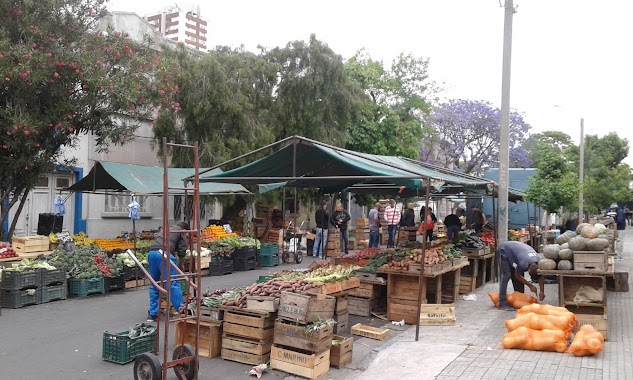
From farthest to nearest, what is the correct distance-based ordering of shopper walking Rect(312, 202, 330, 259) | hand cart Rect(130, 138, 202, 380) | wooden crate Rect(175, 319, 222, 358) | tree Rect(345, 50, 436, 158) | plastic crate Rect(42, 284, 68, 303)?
1. tree Rect(345, 50, 436, 158)
2. shopper walking Rect(312, 202, 330, 259)
3. plastic crate Rect(42, 284, 68, 303)
4. wooden crate Rect(175, 319, 222, 358)
5. hand cart Rect(130, 138, 202, 380)

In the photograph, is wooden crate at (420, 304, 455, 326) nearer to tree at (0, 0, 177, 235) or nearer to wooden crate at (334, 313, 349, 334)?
wooden crate at (334, 313, 349, 334)

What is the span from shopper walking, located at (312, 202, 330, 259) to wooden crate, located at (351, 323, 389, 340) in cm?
1091

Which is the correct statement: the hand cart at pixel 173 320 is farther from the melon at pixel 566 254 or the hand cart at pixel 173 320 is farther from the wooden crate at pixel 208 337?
the melon at pixel 566 254

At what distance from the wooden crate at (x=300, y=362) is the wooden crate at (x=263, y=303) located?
485mm

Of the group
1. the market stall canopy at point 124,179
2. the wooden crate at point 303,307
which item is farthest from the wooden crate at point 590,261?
the market stall canopy at point 124,179

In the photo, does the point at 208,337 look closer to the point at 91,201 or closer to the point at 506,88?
the point at 506,88

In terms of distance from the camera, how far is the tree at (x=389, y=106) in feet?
92.2

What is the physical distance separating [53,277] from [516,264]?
9169 mm

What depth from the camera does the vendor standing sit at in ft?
33.6

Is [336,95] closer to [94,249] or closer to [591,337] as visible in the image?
[94,249]

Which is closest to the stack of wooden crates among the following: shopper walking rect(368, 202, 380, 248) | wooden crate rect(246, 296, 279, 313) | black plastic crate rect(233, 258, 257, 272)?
wooden crate rect(246, 296, 279, 313)

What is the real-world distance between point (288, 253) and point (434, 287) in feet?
29.0

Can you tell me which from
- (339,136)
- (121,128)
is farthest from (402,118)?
(121,128)

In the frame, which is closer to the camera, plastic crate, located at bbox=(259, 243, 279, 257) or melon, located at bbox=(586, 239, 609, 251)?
melon, located at bbox=(586, 239, 609, 251)
